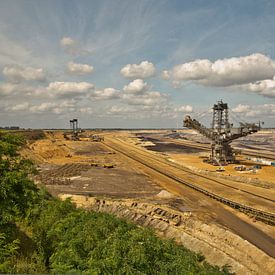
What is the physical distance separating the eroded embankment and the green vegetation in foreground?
5.90 meters

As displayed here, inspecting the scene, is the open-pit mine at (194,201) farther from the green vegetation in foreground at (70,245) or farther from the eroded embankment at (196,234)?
the green vegetation in foreground at (70,245)

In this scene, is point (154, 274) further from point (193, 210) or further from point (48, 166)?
point (48, 166)

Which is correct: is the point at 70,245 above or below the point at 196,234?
above

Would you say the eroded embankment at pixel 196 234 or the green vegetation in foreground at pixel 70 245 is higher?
the green vegetation in foreground at pixel 70 245

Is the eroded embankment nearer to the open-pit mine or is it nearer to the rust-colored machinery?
the open-pit mine

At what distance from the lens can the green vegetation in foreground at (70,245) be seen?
11812 millimetres

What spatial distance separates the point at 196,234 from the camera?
980 inches

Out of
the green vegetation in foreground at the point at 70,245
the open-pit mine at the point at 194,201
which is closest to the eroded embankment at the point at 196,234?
the open-pit mine at the point at 194,201

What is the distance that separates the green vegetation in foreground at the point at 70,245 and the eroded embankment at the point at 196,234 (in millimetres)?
5901

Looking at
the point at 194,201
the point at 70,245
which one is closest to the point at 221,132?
the point at 194,201

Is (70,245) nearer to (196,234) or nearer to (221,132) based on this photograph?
(196,234)

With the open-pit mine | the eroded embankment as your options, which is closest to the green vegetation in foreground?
the eroded embankment

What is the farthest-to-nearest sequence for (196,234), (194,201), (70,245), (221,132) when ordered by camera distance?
(221,132)
(194,201)
(196,234)
(70,245)

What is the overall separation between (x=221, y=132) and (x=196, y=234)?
1547 inches
